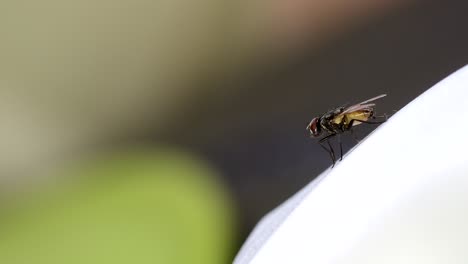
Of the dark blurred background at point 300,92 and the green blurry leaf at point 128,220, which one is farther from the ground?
the dark blurred background at point 300,92

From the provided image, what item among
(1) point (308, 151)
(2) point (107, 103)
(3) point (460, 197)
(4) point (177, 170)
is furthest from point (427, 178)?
(2) point (107, 103)

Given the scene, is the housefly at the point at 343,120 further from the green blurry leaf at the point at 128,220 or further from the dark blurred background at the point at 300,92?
the green blurry leaf at the point at 128,220

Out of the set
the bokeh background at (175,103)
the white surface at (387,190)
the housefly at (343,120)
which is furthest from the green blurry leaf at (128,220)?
the white surface at (387,190)

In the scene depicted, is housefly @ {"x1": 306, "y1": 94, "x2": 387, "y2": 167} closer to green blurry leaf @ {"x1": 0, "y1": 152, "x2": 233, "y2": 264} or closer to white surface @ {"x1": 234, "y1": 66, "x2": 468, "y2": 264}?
white surface @ {"x1": 234, "y1": 66, "x2": 468, "y2": 264}

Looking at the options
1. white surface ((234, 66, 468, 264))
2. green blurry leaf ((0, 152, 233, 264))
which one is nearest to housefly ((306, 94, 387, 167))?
white surface ((234, 66, 468, 264))

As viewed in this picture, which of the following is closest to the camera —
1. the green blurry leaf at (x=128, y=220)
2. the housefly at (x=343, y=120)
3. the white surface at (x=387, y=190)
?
the white surface at (x=387, y=190)

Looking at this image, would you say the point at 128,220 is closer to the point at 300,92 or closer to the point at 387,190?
the point at 300,92

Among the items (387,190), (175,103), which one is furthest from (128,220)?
(387,190)
